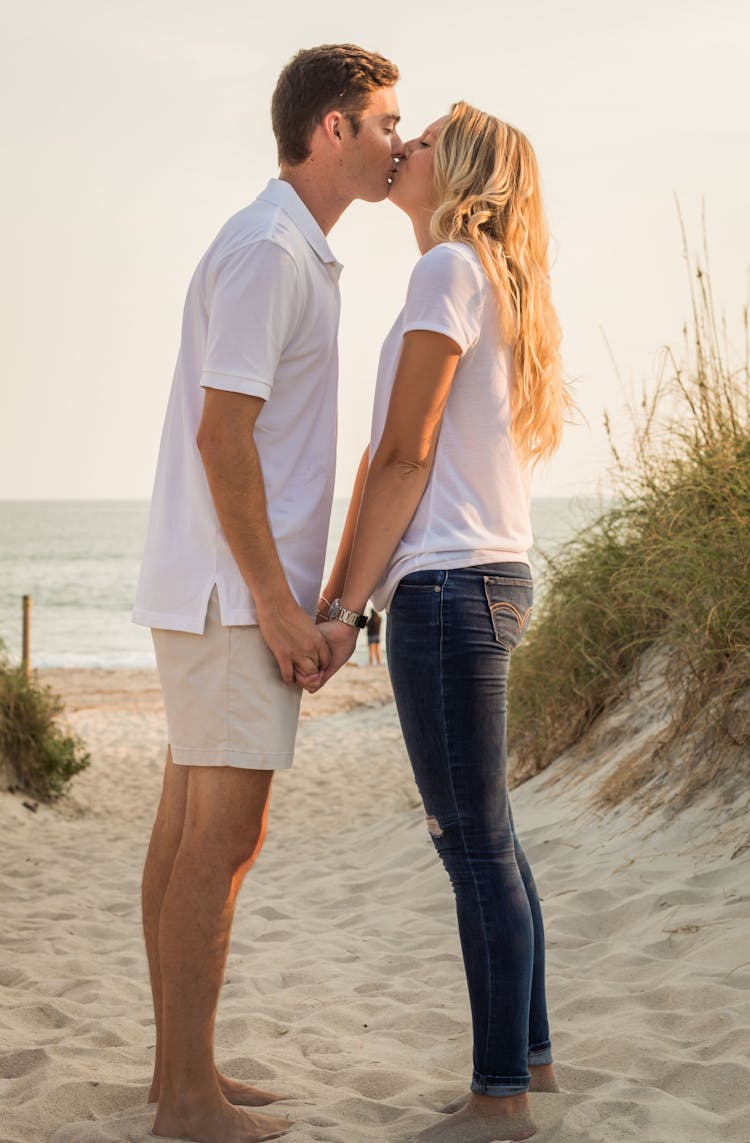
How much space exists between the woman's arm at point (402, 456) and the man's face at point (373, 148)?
46 centimetres

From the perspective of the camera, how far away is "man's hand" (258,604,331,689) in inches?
84.2

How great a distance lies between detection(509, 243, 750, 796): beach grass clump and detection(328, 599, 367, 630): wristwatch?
2.52 metres

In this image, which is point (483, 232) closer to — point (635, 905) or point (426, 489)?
point (426, 489)

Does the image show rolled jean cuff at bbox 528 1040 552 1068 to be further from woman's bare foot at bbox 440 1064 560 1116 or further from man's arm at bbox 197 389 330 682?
man's arm at bbox 197 389 330 682

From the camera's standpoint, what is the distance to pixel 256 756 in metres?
2.18

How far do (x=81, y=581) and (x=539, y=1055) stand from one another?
51.8 metres

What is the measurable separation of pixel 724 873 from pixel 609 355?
3829 millimetres

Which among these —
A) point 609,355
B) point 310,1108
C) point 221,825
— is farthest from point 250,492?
point 609,355

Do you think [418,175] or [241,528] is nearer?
[241,528]

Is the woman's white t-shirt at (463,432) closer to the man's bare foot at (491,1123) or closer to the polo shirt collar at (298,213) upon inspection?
the polo shirt collar at (298,213)

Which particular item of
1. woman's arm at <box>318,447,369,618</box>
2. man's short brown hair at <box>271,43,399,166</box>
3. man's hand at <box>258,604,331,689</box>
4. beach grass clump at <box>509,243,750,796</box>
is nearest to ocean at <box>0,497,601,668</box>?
beach grass clump at <box>509,243,750,796</box>

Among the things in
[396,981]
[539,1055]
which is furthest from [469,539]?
[396,981]

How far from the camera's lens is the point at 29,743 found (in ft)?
27.5

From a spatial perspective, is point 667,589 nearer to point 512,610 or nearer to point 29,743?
point 512,610
